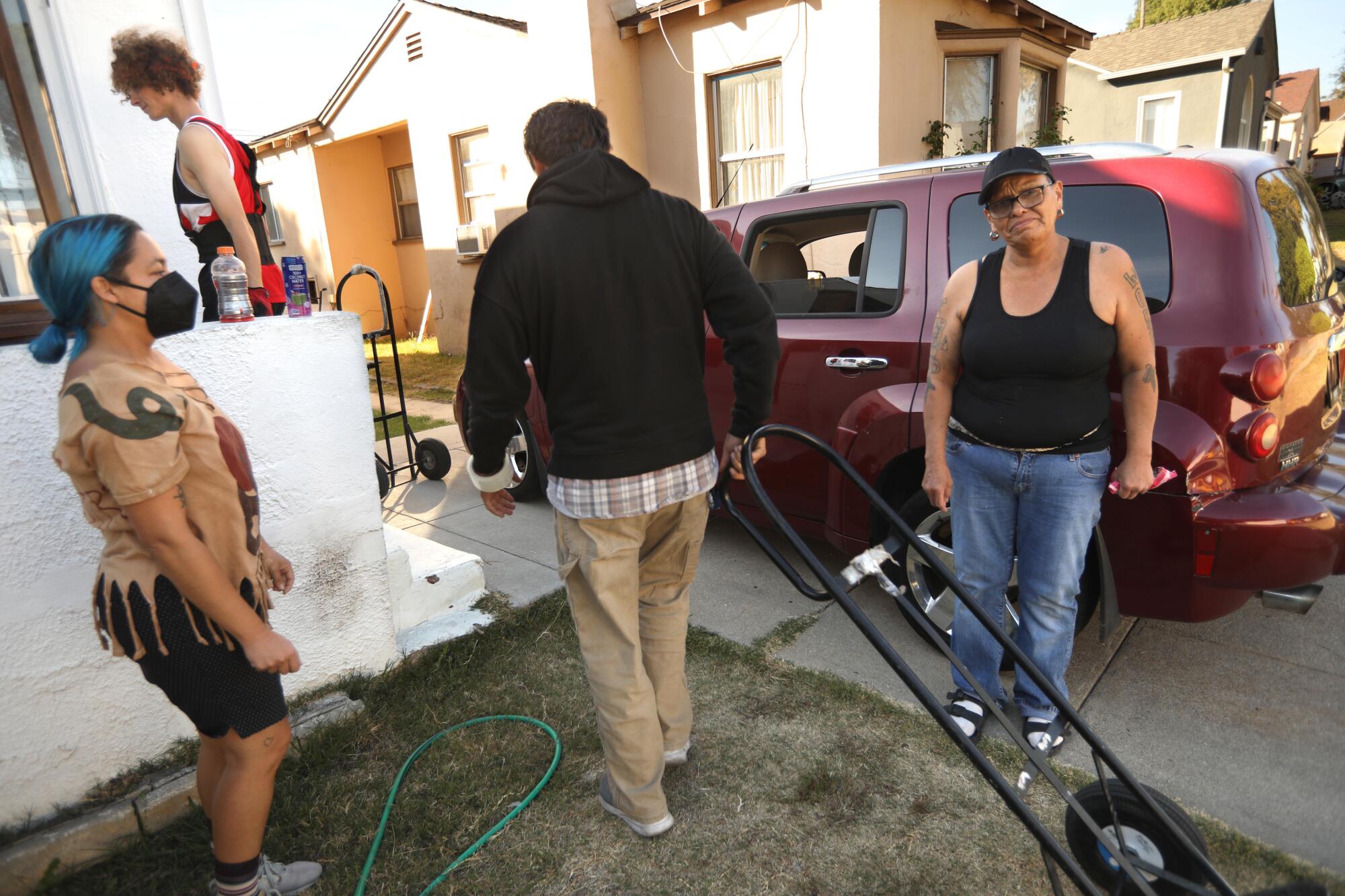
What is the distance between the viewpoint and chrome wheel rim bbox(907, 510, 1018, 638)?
10.7 ft

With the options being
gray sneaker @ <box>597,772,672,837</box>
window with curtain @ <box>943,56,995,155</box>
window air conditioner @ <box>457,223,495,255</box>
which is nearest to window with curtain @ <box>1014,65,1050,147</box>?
window with curtain @ <box>943,56,995,155</box>

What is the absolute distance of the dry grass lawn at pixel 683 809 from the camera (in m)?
2.29

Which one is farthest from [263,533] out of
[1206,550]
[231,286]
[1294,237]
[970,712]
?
Result: [1294,237]

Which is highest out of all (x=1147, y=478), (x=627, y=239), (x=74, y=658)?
(x=627, y=239)

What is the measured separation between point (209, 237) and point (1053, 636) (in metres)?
3.28

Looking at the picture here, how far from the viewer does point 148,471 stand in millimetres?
1630

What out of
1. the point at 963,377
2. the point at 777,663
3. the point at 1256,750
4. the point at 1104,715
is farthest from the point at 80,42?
the point at 1256,750

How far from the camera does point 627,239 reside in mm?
2115

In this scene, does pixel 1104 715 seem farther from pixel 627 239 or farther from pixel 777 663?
pixel 627 239

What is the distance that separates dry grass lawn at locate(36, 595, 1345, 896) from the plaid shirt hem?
102 centimetres

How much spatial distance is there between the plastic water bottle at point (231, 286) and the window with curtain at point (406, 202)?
13.6 meters

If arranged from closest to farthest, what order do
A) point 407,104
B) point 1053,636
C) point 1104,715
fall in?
point 1053,636 → point 1104,715 → point 407,104

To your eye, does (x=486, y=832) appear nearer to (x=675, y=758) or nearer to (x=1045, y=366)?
(x=675, y=758)

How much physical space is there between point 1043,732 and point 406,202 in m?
15.5
